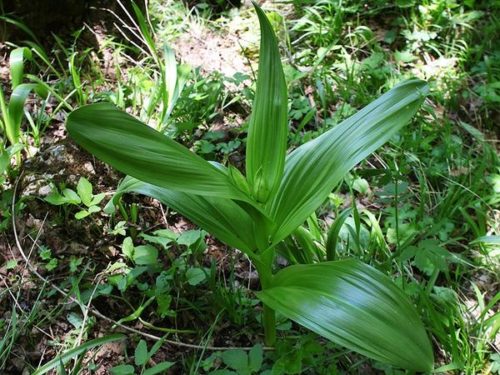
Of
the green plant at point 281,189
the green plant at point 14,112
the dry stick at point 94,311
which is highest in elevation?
the green plant at point 281,189

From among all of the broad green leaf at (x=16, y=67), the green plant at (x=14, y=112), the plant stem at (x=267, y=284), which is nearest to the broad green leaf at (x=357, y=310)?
the plant stem at (x=267, y=284)

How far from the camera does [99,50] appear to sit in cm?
266

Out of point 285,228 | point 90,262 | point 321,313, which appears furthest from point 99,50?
point 321,313

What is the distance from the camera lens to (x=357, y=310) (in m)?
1.17

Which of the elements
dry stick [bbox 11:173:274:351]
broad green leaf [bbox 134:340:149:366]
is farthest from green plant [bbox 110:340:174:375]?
dry stick [bbox 11:173:274:351]

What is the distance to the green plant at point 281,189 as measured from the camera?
1130 millimetres

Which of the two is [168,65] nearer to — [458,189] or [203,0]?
[203,0]

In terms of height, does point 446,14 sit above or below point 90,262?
above

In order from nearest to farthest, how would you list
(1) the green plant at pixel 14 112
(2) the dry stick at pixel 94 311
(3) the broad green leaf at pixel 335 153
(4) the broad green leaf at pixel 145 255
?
(3) the broad green leaf at pixel 335 153
(2) the dry stick at pixel 94 311
(4) the broad green leaf at pixel 145 255
(1) the green plant at pixel 14 112

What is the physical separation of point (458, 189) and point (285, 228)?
38.7 inches

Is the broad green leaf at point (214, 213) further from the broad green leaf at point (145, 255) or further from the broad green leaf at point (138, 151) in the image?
the broad green leaf at point (145, 255)

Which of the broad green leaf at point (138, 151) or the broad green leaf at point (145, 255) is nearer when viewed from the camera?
the broad green leaf at point (138, 151)

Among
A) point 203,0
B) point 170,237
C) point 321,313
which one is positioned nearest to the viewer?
point 321,313

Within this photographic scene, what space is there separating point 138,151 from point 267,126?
393 mm
